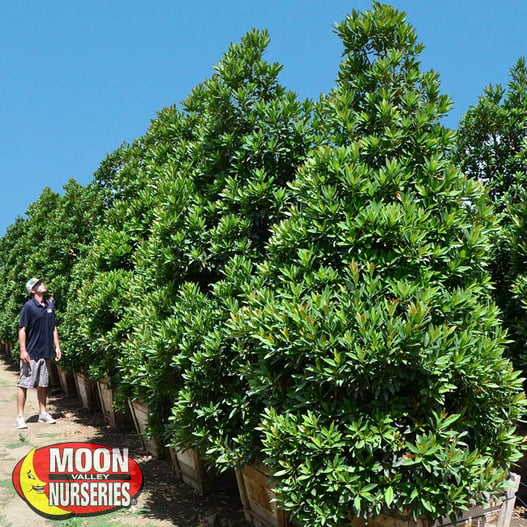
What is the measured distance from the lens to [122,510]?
576 cm

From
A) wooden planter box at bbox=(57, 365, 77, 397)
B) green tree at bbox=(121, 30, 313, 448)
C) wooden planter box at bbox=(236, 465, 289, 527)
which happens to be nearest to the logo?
green tree at bbox=(121, 30, 313, 448)

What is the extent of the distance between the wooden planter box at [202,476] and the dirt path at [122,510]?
3.2 inches

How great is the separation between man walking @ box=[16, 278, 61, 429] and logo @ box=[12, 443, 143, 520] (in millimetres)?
1933

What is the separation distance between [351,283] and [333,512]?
1.45m

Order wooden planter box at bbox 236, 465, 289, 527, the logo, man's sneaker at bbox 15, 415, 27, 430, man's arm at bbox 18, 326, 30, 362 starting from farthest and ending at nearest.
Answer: man's arm at bbox 18, 326, 30, 362 < man's sneaker at bbox 15, 415, 27, 430 < the logo < wooden planter box at bbox 236, 465, 289, 527

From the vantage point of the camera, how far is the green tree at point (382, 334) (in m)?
3.60

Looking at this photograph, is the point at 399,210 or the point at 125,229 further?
the point at 125,229

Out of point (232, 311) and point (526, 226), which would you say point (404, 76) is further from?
point (232, 311)

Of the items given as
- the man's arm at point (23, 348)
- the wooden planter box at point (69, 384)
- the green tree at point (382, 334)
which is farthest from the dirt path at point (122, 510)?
the wooden planter box at point (69, 384)

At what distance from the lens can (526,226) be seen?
5430 mm

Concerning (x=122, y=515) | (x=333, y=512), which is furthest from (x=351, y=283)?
(x=122, y=515)

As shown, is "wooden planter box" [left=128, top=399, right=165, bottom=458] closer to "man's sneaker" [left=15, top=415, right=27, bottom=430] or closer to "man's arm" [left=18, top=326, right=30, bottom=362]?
"man's sneaker" [left=15, top=415, right=27, bottom=430]

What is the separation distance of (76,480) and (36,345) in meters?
3.86

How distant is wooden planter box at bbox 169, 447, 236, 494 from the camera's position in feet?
20.0
